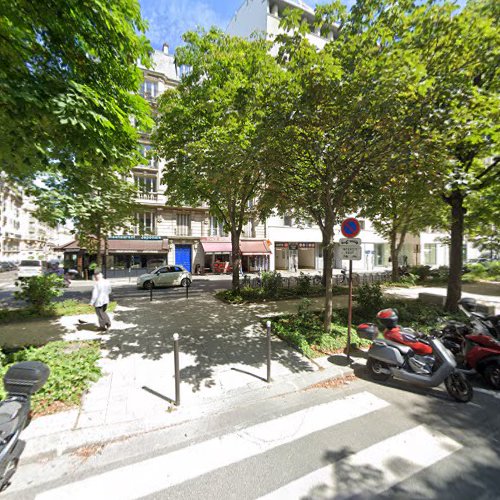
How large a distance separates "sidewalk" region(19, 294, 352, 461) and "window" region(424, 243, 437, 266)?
3633 centimetres

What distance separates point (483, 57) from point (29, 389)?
30.3 feet

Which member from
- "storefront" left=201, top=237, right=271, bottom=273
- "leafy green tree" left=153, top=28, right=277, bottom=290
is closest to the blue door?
"storefront" left=201, top=237, right=271, bottom=273

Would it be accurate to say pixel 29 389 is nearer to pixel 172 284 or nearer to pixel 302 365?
pixel 302 365

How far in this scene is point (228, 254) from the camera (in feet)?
80.8

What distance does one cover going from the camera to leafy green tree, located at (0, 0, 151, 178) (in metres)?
3.38

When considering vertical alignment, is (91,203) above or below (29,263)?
above

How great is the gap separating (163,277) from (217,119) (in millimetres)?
10442

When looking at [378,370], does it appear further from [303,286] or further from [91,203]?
[91,203]

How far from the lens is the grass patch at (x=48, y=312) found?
7.36 metres

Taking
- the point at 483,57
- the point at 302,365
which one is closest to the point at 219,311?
the point at 302,365

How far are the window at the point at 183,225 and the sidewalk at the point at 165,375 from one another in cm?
1570

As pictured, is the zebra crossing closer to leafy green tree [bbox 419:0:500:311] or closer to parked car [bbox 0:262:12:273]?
leafy green tree [bbox 419:0:500:311]

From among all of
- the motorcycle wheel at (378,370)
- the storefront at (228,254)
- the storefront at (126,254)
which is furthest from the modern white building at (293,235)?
the motorcycle wheel at (378,370)

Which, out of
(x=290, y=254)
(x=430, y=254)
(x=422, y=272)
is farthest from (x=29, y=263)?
(x=430, y=254)
